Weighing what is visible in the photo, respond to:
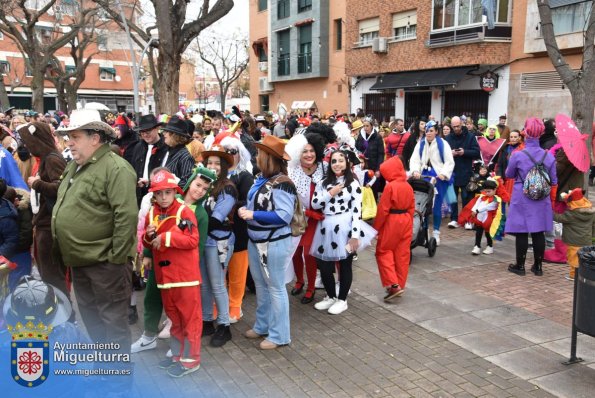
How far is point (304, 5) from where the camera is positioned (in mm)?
33656

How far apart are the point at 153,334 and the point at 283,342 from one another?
3.83 feet

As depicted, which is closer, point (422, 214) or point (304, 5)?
point (422, 214)

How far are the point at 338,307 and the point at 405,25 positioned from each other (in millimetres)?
22449

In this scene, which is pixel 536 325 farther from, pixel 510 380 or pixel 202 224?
pixel 202 224

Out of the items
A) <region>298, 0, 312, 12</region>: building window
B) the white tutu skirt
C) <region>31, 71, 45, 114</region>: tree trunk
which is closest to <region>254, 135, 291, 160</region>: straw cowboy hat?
the white tutu skirt

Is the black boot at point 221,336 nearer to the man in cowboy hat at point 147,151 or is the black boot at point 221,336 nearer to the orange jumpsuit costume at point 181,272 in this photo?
the orange jumpsuit costume at point 181,272

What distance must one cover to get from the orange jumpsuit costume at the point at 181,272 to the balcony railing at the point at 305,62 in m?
30.2

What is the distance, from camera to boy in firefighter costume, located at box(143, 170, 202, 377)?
159 inches

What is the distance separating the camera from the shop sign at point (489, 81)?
2084cm

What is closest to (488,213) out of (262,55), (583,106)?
(583,106)

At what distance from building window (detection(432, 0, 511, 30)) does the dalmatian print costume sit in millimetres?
17830

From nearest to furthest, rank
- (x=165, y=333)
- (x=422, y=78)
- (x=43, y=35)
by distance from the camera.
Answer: (x=165, y=333), (x=422, y=78), (x=43, y=35)

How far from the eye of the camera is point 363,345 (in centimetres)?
484

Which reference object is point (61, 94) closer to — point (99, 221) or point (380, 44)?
point (380, 44)
